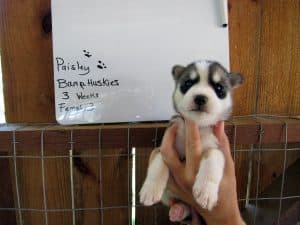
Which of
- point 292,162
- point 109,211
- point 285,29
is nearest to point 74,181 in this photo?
point 109,211

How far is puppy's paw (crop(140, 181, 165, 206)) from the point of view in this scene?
883mm

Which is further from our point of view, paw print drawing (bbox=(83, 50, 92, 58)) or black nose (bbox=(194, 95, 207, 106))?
paw print drawing (bbox=(83, 50, 92, 58))

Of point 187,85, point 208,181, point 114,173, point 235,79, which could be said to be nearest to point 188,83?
point 187,85

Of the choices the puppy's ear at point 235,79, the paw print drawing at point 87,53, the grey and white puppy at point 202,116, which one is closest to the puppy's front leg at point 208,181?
the grey and white puppy at point 202,116

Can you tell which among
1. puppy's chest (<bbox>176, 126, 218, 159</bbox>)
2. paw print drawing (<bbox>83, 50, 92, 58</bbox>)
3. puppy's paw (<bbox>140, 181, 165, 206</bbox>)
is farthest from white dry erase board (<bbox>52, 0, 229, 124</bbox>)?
puppy's paw (<bbox>140, 181, 165, 206</bbox>)

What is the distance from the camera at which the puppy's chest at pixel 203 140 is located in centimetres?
94

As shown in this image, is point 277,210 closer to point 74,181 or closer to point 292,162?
point 292,162

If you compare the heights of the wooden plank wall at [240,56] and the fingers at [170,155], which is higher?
the wooden plank wall at [240,56]

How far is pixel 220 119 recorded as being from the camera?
963 millimetres

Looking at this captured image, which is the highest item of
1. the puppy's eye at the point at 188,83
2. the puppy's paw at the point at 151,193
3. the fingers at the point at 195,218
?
the puppy's eye at the point at 188,83

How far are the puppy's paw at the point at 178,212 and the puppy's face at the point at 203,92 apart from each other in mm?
253

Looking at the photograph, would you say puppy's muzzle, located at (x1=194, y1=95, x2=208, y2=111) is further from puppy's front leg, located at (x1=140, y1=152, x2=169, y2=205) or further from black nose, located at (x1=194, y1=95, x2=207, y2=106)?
puppy's front leg, located at (x1=140, y1=152, x2=169, y2=205)

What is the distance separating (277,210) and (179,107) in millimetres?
493

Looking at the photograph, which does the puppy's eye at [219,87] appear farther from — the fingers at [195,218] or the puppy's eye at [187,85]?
the fingers at [195,218]
